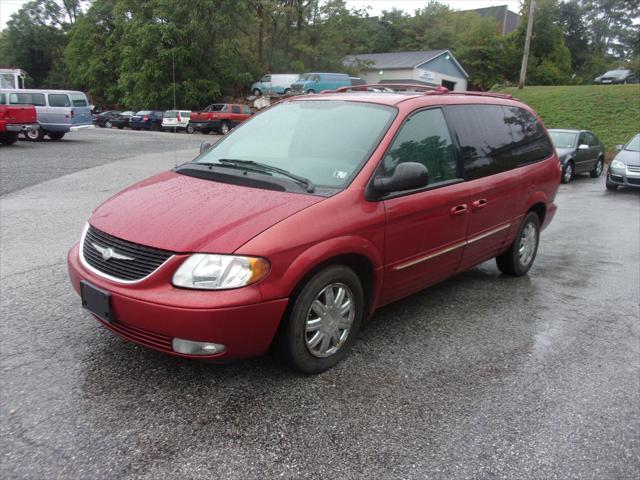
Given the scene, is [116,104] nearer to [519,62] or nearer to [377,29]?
[377,29]

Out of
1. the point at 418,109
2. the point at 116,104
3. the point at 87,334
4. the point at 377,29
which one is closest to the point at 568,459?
the point at 418,109

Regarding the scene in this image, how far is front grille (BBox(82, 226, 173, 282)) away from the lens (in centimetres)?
298

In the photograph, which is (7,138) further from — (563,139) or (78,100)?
(563,139)

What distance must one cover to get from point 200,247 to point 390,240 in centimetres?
136

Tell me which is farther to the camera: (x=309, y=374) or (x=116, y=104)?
(x=116, y=104)

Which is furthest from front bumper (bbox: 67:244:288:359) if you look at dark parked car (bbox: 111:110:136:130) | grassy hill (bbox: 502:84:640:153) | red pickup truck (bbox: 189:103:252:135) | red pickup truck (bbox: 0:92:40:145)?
dark parked car (bbox: 111:110:136:130)

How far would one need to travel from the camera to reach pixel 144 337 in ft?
10.0

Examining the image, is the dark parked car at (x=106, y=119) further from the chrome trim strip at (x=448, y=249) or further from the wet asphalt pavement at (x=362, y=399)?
the chrome trim strip at (x=448, y=249)

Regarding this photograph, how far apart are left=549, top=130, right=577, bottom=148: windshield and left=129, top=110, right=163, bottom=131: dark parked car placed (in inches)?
1047

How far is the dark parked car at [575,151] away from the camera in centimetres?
1448

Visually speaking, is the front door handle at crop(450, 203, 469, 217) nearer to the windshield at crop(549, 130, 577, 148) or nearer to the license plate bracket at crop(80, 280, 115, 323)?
the license plate bracket at crop(80, 280, 115, 323)

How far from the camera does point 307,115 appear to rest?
4.27m

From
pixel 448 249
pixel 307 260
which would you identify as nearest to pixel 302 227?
pixel 307 260

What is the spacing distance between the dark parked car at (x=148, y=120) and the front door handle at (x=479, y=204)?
33.5 m
